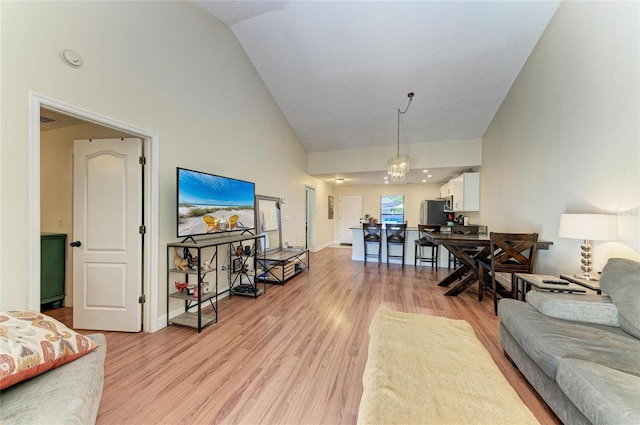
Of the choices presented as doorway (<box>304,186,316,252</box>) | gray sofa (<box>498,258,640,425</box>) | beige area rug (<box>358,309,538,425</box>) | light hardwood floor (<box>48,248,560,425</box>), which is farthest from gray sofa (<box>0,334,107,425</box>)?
doorway (<box>304,186,316,252</box>)

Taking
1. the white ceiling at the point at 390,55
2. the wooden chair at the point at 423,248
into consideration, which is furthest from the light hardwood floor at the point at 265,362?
the white ceiling at the point at 390,55

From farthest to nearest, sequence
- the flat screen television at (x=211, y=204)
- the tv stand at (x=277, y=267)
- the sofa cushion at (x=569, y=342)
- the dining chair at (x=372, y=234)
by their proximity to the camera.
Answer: the dining chair at (x=372, y=234)
the tv stand at (x=277, y=267)
the flat screen television at (x=211, y=204)
the sofa cushion at (x=569, y=342)

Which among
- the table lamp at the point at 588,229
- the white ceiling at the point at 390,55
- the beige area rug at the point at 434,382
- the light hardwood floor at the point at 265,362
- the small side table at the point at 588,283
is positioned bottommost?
the light hardwood floor at the point at 265,362

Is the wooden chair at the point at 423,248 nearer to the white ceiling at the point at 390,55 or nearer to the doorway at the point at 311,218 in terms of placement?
the white ceiling at the point at 390,55

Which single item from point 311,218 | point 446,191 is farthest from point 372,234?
point 446,191

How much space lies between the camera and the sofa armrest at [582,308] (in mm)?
1753

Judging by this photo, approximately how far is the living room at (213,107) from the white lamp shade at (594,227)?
11 centimetres

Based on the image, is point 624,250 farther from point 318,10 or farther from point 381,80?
point 318,10

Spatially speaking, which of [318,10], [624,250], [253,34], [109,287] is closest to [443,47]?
[318,10]

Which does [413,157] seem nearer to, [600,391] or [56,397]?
[600,391]

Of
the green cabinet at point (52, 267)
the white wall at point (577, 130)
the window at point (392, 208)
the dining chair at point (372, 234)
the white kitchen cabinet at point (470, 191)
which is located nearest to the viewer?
the white wall at point (577, 130)

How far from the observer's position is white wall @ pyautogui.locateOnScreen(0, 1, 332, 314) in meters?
1.64

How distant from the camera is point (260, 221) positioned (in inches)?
178

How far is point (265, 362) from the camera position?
6.88 ft
